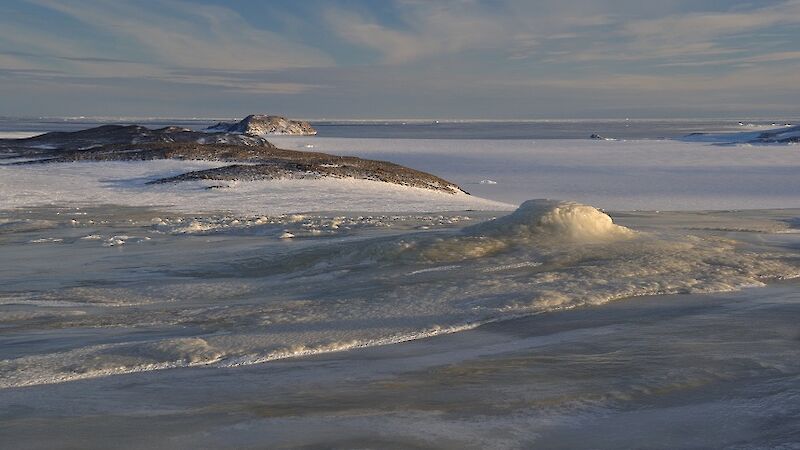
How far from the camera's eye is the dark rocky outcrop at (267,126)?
104875 millimetres

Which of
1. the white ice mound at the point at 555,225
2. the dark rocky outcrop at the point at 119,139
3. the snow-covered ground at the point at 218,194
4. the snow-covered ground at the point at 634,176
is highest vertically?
the white ice mound at the point at 555,225

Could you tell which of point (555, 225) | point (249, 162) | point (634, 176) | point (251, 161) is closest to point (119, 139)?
point (251, 161)

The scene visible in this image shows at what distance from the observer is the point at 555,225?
12.0 meters

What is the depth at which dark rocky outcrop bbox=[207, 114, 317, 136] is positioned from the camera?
344 feet

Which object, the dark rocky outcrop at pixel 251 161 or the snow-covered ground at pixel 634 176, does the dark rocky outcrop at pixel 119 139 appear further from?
the snow-covered ground at pixel 634 176

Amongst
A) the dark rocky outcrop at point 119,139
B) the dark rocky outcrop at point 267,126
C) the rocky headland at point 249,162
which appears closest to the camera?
the rocky headland at point 249,162

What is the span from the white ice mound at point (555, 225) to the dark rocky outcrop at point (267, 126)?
93284 mm

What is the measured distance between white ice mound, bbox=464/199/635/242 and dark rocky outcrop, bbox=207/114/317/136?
306ft

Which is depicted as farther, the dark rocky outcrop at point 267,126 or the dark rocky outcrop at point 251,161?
the dark rocky outcrop at point 267,126

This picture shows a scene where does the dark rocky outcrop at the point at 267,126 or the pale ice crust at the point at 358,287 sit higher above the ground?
the pale ice crust at the point at 358,287

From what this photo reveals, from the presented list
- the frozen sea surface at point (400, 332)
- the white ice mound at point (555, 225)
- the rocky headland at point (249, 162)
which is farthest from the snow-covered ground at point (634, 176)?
the white ice mound at point (555, 225)

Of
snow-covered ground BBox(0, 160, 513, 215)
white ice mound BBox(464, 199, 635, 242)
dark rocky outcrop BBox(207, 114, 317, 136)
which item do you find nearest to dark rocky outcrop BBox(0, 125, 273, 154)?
snow-covered ground BBox(0, 160, 513, 215)

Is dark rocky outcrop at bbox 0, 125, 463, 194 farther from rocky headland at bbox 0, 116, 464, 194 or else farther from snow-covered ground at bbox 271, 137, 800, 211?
snow-covered ground at bbox 271, 137, 800, 211

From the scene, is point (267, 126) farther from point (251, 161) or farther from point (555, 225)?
point (555, 225)
